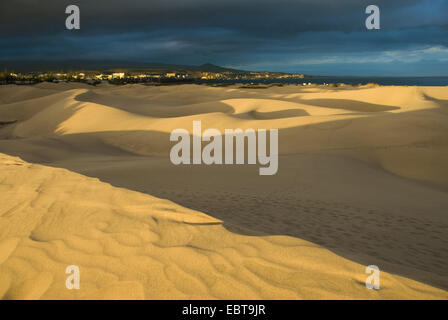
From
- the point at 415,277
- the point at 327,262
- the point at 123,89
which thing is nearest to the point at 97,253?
the point at 327,262

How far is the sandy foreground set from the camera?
247 cm

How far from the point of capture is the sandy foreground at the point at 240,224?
2.47 meters

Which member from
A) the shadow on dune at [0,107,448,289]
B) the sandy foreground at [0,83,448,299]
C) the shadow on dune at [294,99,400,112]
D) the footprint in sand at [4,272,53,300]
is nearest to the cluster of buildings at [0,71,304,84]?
the shadow on dune at [294,99,400,112]

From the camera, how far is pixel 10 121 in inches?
967

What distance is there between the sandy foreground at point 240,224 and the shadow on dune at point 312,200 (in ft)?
0.11

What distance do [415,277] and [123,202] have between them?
125 inches

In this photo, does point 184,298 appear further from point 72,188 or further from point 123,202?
point 72,188

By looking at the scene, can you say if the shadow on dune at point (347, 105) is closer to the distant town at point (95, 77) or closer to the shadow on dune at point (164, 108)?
the shadow on dune at point (164, 108)

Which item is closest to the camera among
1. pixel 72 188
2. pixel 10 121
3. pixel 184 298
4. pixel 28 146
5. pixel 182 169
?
pixel 184 298

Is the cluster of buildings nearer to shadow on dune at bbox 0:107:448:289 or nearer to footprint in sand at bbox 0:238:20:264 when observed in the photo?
shadow on dune at bbox 0:107:448:289

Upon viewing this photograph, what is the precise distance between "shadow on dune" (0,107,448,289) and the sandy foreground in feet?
0.11

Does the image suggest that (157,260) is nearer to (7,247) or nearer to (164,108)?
(7,247)

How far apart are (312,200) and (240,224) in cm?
231

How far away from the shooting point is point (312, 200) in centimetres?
613
